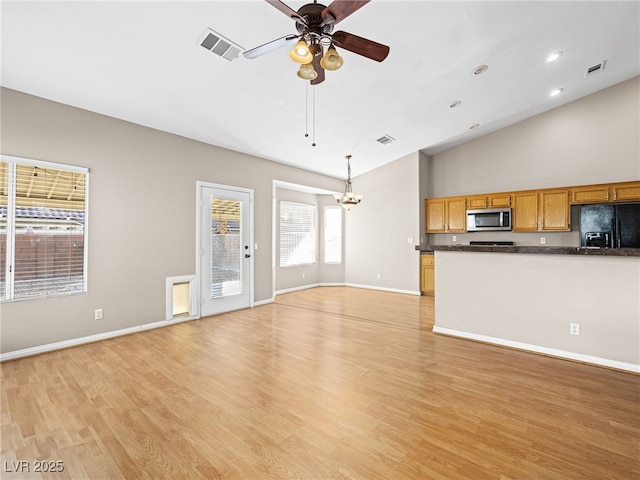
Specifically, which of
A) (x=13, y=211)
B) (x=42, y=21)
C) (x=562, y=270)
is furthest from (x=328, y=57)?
(x=13, y=211)

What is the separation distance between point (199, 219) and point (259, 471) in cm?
405

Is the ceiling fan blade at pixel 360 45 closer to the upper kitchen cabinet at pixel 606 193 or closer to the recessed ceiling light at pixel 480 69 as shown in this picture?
the recessed ceiling light at pixel 480 69

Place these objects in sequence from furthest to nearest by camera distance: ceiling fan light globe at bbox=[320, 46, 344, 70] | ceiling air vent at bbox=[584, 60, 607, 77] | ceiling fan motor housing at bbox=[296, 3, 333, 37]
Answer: ceiling air vent at bbox=[584, 60, 607, 77] → ceiling fan light globe at bbox=[320, 46, 344, 70] → ceiling fan motor housing at bbox=[296, 3, 333, 37]

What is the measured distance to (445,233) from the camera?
719 cm

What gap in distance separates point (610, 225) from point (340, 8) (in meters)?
6.12

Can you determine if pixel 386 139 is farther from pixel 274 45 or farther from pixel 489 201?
pixel 274 45

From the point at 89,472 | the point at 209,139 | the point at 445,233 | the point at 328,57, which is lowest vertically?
the point at 89,472

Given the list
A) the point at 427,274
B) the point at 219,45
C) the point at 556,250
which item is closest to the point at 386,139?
the point at 427,274

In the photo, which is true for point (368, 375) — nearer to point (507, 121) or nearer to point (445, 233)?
point (445, 233)

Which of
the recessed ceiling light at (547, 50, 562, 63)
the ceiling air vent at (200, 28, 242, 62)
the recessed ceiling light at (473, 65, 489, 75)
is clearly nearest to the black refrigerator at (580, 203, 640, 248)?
the recessed ceiling light at (547, 50, 562, 63)

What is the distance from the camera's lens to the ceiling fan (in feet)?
6.34

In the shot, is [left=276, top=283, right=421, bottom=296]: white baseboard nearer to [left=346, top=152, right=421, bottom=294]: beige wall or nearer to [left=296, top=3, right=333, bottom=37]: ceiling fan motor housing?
[left=346, top=152, right=421, bottom=294]: beige wall

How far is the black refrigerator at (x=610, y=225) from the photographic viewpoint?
494 cm

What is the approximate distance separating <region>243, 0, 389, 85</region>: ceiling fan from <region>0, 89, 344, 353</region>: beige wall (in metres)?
2.86
